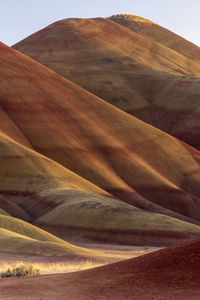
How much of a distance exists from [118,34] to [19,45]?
30447mm

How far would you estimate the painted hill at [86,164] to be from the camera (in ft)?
221

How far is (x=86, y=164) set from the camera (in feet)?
299

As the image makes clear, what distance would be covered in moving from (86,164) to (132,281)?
2928 inches

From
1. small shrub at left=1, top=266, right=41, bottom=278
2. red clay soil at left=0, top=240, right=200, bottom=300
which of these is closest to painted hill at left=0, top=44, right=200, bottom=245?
small shrub at left=1, top=266, right=41, bottom=278

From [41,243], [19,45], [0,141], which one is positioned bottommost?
[19,45]

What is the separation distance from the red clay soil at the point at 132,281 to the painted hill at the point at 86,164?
147 feet

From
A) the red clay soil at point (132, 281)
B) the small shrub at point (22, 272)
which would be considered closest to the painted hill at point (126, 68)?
the small shrub at point (22, 272)

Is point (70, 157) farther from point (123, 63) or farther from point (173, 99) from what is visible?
point (123, 63)

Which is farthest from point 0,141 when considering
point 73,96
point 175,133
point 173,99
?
point 173,99

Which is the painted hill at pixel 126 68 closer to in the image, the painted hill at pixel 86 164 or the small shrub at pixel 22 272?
the painted hill at pixel 86 164

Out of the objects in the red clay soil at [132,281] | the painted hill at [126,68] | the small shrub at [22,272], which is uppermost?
the red clay soil at [132,281]

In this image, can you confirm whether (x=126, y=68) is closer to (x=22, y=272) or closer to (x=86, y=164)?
(x=86, y=164)

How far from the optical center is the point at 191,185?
98812 mm

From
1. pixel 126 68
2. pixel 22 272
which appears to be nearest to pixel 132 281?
pixel 22 272
